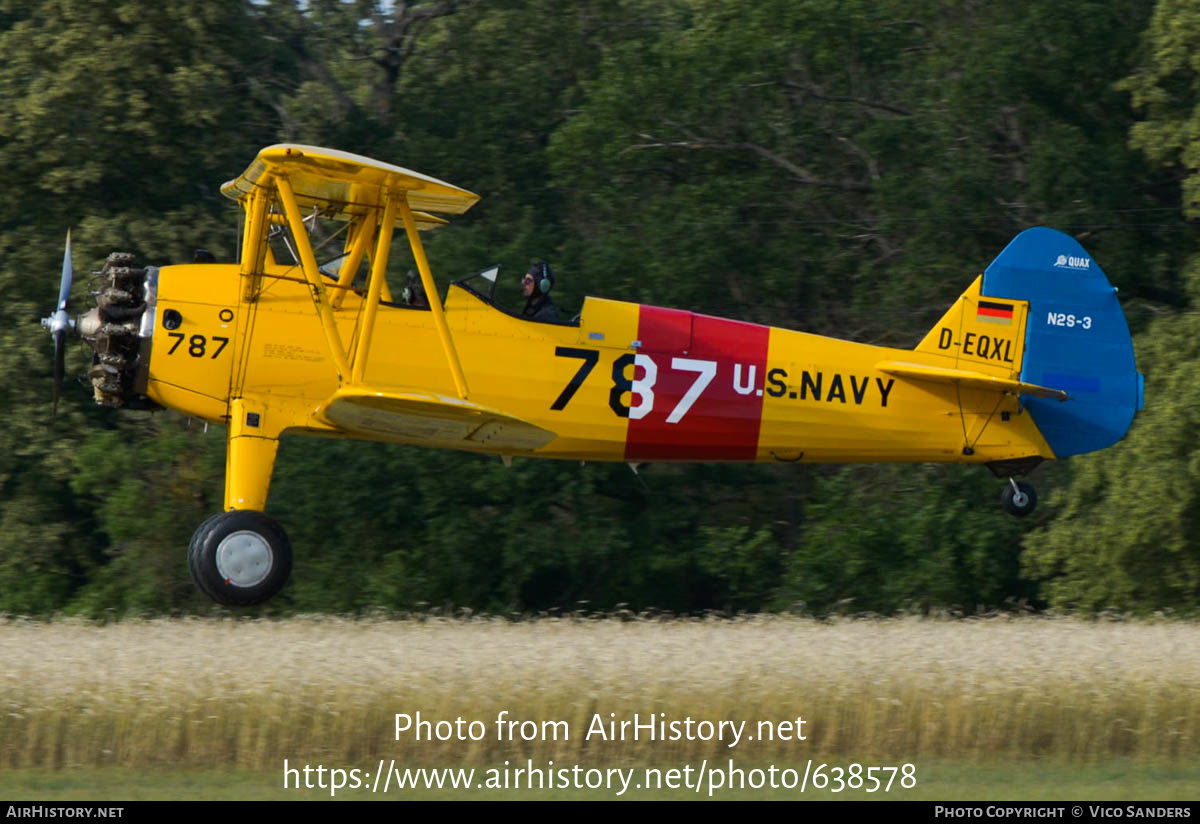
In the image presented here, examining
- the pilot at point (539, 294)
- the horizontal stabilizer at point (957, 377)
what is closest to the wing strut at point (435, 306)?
the pilot at point (539, 294)

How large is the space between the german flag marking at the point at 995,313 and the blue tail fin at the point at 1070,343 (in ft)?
0.31

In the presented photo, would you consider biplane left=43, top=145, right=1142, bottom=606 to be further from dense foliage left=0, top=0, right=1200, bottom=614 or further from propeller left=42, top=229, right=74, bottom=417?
dense foliage left=0, top=0, right=1200, bottom=614

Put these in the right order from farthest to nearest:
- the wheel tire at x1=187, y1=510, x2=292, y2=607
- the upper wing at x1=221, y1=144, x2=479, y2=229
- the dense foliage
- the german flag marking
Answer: the dense foliage, the german flag marking, the wheel tire at x1=187, y1=510, x2=292, y2=607, the upper wing at x1=221, y1=144, x2=479, y2=229

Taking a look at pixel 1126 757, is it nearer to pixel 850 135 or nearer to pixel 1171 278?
pixel 1171 278

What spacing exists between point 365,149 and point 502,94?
210 centimetres

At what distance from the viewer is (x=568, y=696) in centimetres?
878

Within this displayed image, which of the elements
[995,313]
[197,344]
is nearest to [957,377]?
[995,313]

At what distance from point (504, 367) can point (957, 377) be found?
3268 millimetres

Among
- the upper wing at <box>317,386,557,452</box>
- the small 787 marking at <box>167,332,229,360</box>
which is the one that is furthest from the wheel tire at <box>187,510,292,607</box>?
the small 787 marking at <box>167,332,229,360</box>

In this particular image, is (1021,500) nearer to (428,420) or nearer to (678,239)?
(428,420)

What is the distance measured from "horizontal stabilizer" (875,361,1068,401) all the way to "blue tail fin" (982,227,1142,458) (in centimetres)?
30

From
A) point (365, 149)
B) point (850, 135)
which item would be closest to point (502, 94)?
point (365, 149)

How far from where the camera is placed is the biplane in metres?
10.2

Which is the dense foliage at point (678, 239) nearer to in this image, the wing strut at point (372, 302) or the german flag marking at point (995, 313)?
the german flag marking at point (995, 313)
